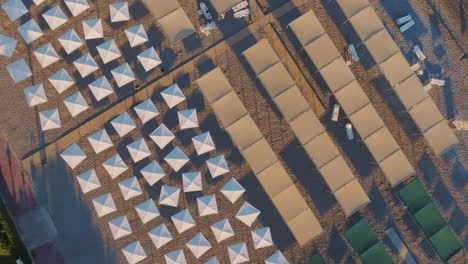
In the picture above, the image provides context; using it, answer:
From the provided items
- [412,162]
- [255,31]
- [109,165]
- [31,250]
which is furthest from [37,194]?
[412,162]

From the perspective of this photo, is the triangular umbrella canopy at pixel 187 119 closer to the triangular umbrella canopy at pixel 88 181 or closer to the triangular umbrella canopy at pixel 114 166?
the triangular umbrella canopy at pixel 114 166

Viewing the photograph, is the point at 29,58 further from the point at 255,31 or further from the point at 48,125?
the point at 255,31

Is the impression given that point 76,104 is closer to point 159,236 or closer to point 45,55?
point 45,55

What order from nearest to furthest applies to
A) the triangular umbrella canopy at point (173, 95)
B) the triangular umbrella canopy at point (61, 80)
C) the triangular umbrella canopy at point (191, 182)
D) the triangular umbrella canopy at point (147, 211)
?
the triangular umbrella canopy at point (61, 80)
the triangular umbrella canopy at point (147, 211)
the triangular umbrella canopy at point (173, 95)
the triangular umbrella canopy at point (191, 182)

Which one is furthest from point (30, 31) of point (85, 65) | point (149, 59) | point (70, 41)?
point (149, 59)

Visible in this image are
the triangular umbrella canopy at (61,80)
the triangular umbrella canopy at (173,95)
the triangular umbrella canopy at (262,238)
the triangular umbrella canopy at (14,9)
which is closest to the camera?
the triangular umbrella canopy at (14,9)

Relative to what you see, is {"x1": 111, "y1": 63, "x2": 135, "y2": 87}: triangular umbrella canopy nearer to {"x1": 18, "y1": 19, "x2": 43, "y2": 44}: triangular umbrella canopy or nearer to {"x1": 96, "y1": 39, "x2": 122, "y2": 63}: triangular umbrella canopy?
{"x1": 96, "y1": 39, "x2": 122, "y2": 63}: triangular umbrella canopy

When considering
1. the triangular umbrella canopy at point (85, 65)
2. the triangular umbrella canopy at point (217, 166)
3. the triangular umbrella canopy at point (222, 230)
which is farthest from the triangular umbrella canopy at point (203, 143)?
the triangular umbrella canopy at point (85, 65)

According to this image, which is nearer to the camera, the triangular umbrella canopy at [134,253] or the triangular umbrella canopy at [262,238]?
the triangular umbrella canopy at [134,253]
